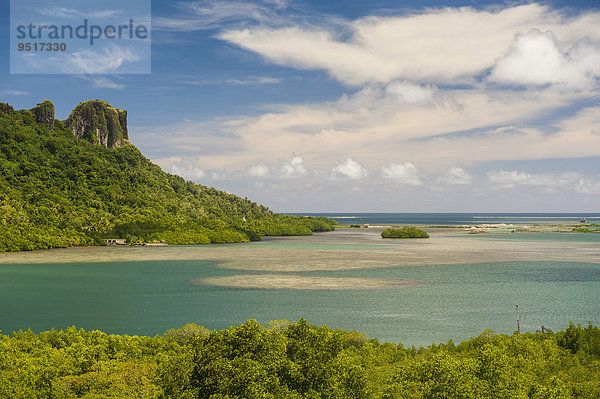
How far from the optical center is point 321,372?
17406 millimetres

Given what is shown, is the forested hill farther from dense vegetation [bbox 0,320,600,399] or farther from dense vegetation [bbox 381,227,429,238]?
dense vegetation [bbox 0,320,600,399]

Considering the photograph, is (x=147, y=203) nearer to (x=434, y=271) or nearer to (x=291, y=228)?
(x=291, y=228)

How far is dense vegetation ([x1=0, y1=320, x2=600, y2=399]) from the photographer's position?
16.6 metres

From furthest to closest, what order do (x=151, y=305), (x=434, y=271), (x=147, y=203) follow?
(x=147, y=203) < (x=434, y=271) < (x=151, y=305)

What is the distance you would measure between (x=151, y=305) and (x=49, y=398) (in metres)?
32.4

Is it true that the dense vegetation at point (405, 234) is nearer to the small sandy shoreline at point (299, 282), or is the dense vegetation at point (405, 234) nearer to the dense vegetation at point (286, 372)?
the small sandy shoreline at point (299, 282)

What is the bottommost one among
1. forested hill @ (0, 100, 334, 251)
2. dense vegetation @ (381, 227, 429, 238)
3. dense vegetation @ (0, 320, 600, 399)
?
dense vegetation @ (381, 227, 429, 238)

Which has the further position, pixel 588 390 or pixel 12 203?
pixel 12 203

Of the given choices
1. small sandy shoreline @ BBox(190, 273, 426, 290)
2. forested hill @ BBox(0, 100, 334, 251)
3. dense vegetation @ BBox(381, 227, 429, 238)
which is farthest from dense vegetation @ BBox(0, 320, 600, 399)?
dense vegetation @ BBox(381, 227, 429, 238)

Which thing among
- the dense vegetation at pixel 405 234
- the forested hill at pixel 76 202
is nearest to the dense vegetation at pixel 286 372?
the forested hill at pixel 76 202

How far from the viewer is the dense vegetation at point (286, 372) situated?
1662cm

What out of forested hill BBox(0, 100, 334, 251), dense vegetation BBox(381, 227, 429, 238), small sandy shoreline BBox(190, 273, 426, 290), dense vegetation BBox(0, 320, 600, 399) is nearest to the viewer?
dense vegetation BBox(0, 320, 600, 399)

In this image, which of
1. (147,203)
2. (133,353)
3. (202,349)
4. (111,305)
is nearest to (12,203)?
(147,203)

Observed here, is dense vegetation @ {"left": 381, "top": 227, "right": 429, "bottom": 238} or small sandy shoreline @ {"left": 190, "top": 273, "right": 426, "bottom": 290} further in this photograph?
dense vegetation @ {"left": 381, "top": 227, "right": 429, "bottom": 238}
